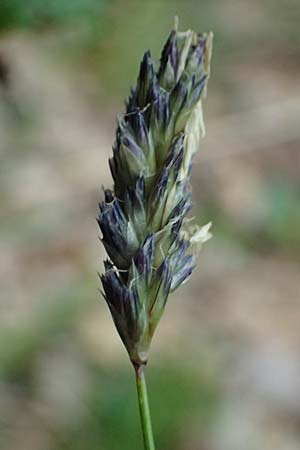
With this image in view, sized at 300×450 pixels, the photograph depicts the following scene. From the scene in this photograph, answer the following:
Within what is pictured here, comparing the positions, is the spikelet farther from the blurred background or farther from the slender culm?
the blurred background

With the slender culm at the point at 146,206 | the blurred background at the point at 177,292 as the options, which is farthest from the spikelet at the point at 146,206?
the blurred background at the point at 177,292

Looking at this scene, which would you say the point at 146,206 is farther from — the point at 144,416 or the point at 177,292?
the point at 177,292

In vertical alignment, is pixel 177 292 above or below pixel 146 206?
above

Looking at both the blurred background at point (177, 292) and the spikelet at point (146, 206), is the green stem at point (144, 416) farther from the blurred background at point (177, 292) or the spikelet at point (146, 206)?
the blurred background at point (177, 292)

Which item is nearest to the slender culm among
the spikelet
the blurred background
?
the spikelet

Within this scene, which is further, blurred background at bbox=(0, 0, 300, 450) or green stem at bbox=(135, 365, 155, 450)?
blurred background at bbox=(0, 0, 300, 450)

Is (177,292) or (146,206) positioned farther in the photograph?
(177,292)

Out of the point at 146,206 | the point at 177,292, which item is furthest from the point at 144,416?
the point at 177,292
